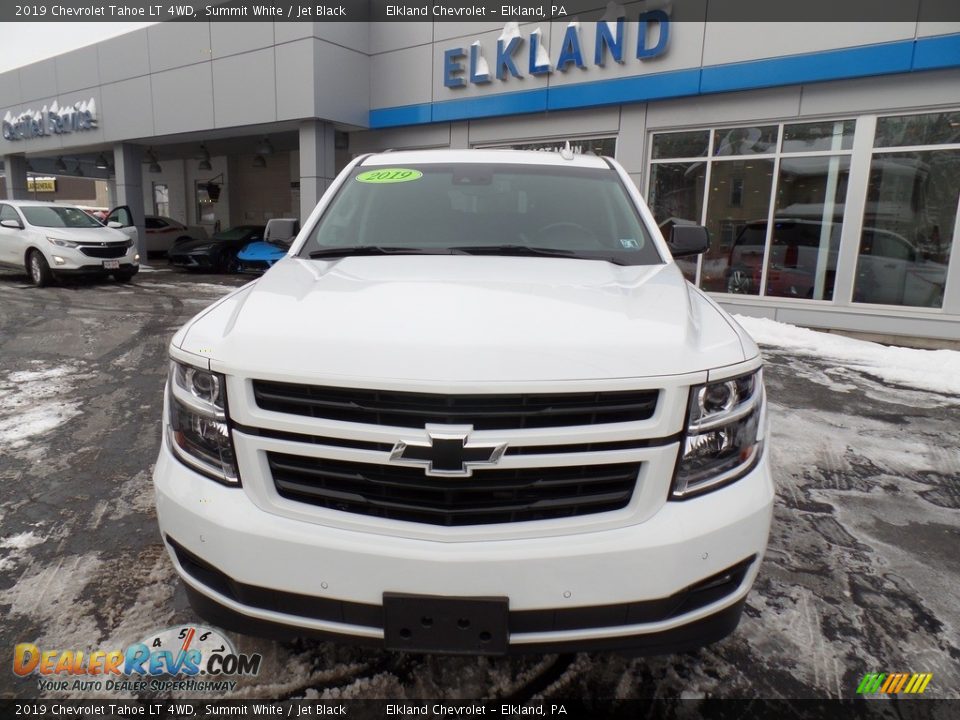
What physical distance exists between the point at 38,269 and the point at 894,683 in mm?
14788

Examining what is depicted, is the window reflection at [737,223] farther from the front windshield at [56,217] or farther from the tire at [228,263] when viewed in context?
the front windshield at [56,217]

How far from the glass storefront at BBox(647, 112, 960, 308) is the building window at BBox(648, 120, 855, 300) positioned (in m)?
0.02

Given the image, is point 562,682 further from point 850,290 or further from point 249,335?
point 850,290

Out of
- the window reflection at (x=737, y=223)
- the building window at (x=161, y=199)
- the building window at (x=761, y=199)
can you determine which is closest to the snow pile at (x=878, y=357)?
the building window at (x=761, y=199)

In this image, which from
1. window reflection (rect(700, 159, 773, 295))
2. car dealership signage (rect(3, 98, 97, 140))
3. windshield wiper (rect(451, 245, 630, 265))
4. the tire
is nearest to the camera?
windshield wiper (rect(451, 245, 630, 265))

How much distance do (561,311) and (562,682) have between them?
1228 millimetres

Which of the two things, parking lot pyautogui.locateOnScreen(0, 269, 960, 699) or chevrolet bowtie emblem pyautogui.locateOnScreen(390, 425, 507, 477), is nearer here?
chevrolet bowtie emblem pyautogui.locateOnScreen(390, 425, 507, 477)

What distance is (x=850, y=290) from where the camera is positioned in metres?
9.84

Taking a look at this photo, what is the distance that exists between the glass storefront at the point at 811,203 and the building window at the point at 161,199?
23.3m

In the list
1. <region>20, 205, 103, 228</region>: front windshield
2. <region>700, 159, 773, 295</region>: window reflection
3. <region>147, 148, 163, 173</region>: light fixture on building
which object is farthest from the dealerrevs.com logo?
<region>147, 148, 163, 173</region>: light fixture on building

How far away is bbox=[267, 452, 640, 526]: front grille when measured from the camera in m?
1.66

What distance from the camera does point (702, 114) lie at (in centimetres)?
1070

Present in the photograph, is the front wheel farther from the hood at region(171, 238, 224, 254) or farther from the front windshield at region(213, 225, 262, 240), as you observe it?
the front windshield at region(213, 225, 262, 240)

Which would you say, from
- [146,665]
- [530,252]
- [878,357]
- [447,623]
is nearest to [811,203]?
[878,357]
